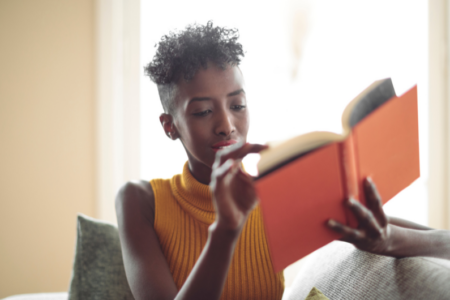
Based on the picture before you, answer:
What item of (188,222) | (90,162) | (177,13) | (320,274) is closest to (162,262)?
(188,222)

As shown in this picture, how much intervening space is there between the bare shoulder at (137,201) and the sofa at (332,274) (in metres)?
0.32

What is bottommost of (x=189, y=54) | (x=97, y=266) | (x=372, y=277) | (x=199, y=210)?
(x=97, y=266)

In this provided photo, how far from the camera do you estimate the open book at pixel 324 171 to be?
19.8 inches

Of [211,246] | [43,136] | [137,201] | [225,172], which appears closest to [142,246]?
[137,201]

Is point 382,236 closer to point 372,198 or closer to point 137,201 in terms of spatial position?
point 372,198

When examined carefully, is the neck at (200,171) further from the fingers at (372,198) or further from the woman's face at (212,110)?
the fingers at (372,198)

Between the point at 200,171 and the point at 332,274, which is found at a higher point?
the point at 200,171

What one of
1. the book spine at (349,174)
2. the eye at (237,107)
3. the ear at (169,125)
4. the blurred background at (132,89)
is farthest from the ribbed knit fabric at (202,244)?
the blurred background at (132,89)

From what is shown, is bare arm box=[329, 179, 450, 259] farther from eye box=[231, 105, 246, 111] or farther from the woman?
eye box=[231, 105, 246, 111]

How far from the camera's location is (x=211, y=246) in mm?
589

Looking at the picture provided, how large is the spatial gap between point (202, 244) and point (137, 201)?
22 centimetres

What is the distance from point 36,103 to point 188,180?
1663 millimetres

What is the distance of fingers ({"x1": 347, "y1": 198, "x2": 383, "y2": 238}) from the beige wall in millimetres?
2058

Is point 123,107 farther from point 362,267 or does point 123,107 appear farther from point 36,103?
point 362,267
